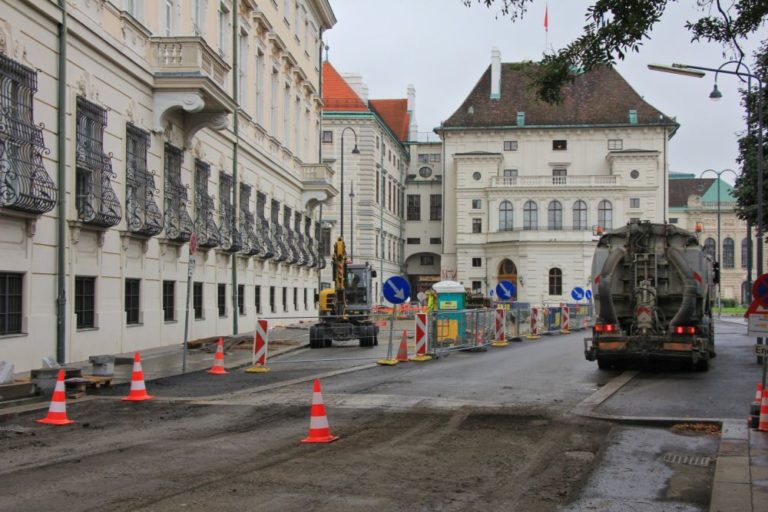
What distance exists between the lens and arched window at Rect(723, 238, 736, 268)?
389 feet

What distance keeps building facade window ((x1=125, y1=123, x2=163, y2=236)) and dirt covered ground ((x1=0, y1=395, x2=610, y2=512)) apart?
9.73 m

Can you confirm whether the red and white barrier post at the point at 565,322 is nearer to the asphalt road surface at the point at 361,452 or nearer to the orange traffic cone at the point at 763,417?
the asphalt road surface at the point at 361,452

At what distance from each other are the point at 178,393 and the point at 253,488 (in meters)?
8.15

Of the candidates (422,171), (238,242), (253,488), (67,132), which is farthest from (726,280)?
(253,488)

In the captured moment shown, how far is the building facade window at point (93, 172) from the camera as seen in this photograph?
19.5 metres

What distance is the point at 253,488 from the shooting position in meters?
7.84

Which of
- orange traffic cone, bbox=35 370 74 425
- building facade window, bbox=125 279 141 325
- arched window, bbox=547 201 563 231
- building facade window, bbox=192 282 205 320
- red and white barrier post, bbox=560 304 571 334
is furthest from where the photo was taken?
arched window, bbox=547 201 563 231

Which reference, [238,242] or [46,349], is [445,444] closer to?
[46,349]

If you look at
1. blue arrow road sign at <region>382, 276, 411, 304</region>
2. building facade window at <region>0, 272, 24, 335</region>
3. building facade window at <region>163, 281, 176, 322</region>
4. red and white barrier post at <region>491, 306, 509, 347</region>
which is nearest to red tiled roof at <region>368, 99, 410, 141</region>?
red and white barrier post at <region>491, 306, 509, 347</region>

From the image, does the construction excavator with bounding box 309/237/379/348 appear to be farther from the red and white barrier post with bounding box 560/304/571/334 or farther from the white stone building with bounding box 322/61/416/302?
the white stone building with bounding box 322/61/416/302

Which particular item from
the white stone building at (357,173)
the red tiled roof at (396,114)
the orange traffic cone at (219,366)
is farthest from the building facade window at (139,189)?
the red tiled roof at (396,114)

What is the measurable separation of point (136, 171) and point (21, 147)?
6.31 meters

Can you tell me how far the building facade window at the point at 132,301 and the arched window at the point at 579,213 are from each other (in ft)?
218

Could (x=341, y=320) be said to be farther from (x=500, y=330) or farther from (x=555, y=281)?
(x=555, y=281)
